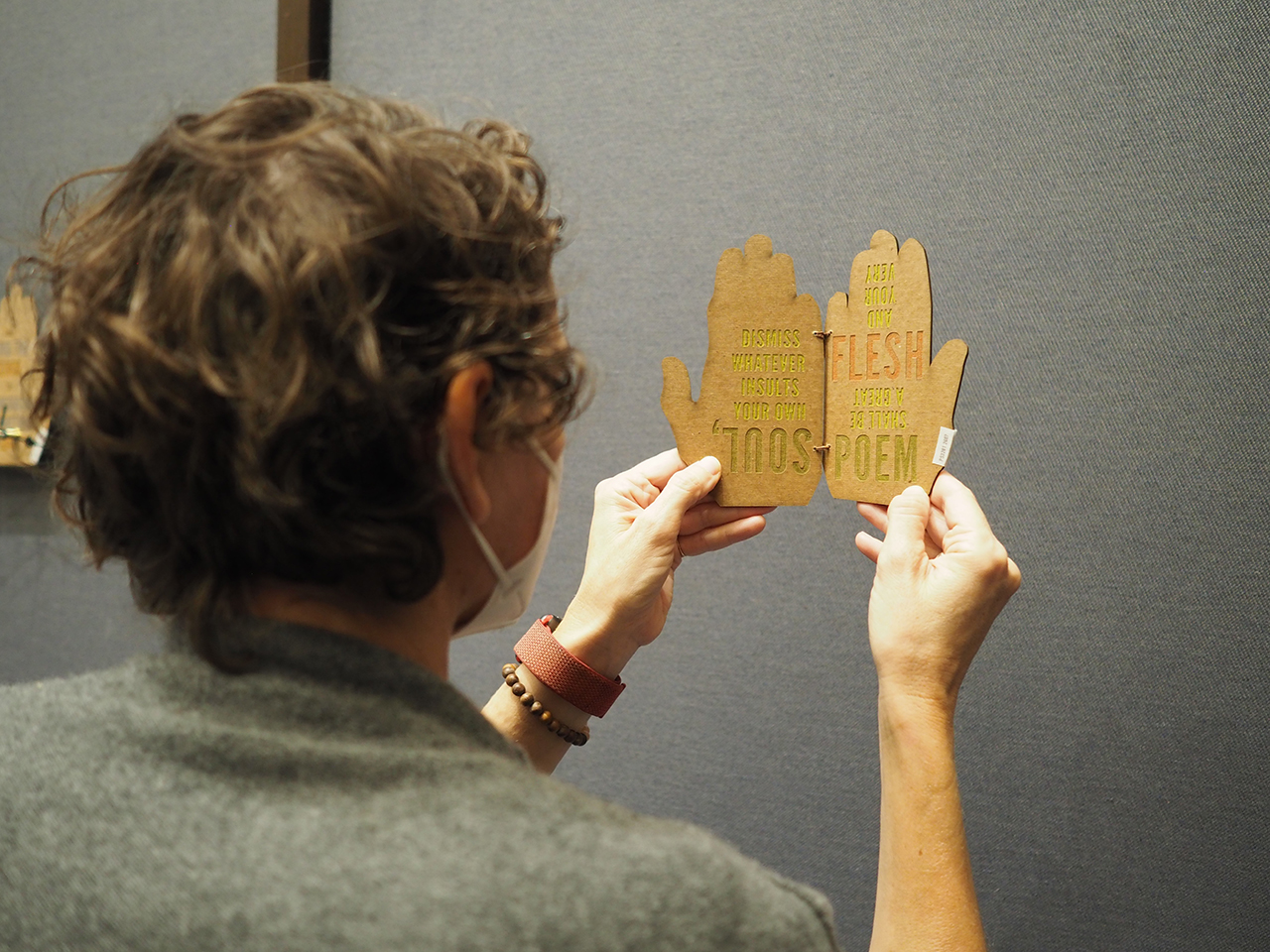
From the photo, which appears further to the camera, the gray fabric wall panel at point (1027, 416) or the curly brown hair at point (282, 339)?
the gray fabric wall panel at point (1027, 416)

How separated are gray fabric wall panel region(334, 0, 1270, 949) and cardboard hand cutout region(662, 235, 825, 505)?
7.5 inches

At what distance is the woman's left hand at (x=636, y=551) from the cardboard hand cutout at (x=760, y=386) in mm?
27

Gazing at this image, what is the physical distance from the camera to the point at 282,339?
20.5 inches

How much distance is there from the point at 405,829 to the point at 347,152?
1.21 feet

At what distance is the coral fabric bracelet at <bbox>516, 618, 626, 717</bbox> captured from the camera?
966mm

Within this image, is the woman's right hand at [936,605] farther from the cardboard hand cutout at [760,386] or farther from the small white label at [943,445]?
the cardboard hand cutout at [760,386]

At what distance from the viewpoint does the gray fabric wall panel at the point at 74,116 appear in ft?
5.51

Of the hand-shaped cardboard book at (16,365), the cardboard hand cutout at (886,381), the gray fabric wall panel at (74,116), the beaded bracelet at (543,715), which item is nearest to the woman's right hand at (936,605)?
the cardboard hand cutout at (886,381)

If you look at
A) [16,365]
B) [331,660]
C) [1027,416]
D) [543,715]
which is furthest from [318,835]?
[16,365]

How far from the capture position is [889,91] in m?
1.13

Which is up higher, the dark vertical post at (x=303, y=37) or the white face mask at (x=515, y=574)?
the dark vertical post at (x=303, y=37)

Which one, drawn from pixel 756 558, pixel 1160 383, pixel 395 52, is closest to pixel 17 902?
pixel 756 558

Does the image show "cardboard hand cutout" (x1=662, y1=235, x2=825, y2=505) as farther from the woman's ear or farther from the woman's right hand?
the woman's ear

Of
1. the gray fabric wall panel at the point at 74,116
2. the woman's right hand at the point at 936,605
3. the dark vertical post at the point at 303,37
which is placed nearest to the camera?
the woman's right hand at the point at 936,605
